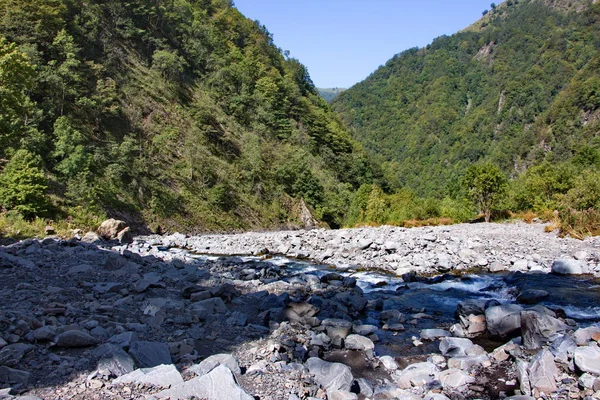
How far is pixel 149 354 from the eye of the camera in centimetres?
636

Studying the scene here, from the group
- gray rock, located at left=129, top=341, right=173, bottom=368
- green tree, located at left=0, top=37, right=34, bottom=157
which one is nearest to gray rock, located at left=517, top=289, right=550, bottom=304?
gray rock, located at left=129, top=341, right=173, bottom=368

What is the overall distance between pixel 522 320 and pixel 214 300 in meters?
7.09

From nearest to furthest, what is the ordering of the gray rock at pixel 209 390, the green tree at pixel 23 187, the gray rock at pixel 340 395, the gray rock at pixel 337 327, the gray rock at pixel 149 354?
the gray rock at pixel 209 390 < the gray rock at pixel 340 395 < the gray rock at pixel 149 354 < the gray rock at pixel 337 327 < the green tree at pixel 23 187

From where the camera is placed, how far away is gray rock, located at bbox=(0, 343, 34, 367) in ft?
18.6

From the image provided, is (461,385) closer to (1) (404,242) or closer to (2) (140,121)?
(1) (404,242)

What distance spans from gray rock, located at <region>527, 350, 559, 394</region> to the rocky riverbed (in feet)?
0.07

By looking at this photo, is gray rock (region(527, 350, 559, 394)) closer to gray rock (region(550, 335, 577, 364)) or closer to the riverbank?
gray rock (region(550, 335, 577, 364))

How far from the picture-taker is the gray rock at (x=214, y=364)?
6.19 m

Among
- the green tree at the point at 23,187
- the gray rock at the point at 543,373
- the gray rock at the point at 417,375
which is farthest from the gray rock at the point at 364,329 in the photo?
the green tree at the point at 23,187

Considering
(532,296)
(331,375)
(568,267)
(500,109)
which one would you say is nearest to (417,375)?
(331,375)

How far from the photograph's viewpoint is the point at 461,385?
666 cm

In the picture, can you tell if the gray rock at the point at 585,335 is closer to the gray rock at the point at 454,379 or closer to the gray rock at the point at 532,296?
the gray rock at the point at 454,379

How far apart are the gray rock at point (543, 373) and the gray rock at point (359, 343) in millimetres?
2869

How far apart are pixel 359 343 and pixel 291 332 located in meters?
1.47
